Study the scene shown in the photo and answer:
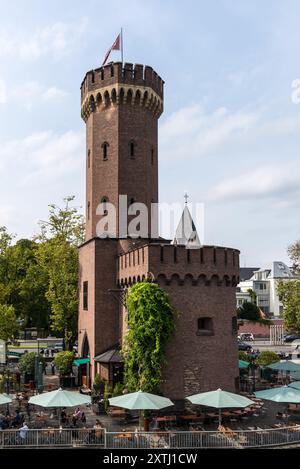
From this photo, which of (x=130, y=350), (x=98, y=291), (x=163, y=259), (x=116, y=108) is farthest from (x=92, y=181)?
(x=130, y=350)

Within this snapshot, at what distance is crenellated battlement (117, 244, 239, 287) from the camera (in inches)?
1096

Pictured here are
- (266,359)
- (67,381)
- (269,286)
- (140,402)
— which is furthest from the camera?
(269,286)

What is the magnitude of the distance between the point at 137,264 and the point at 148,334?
455 cm

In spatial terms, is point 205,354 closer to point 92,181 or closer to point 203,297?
point 203,297

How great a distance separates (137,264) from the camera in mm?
29250

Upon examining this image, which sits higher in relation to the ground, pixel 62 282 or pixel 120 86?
pixel 120 86

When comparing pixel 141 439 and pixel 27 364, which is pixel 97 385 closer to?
pixel 27 364

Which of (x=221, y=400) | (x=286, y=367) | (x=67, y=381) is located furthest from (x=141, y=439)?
(x=67, y=381)

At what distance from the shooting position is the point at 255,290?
10969 centimetres

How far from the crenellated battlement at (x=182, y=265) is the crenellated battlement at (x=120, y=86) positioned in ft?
39.9

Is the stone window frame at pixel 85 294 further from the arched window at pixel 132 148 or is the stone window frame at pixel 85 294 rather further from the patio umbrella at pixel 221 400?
the patio umbrella at pixel 221 400

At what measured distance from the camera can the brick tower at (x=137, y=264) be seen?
27938mm

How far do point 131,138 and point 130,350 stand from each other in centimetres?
1561

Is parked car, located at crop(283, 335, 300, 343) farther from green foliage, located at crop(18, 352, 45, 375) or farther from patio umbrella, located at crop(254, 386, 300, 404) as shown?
patio umbrella, located at crop(254, 386, 300, 404)
